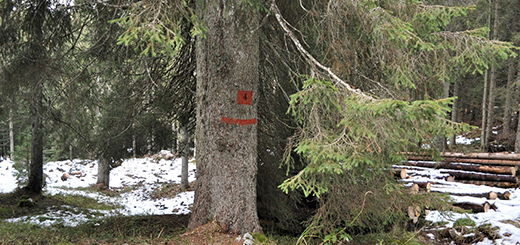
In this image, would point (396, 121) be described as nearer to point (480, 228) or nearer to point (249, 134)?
point (249, 134)

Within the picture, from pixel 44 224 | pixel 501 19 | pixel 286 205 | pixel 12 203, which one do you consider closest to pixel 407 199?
pixel 286 205

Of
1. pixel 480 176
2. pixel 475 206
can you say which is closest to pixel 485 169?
pixel 480 176

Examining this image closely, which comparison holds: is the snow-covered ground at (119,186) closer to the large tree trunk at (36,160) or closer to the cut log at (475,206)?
the large tree trunk at (36,160)

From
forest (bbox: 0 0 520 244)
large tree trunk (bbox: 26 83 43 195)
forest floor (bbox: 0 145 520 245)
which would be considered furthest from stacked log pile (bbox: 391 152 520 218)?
large tree trunk (bbox: 26 83 43 195)

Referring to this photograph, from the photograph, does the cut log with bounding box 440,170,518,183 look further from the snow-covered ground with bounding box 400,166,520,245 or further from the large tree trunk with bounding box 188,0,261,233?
the large tree trunk with bounding box 188,0,261,233

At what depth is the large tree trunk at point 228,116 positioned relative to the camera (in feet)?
15.1

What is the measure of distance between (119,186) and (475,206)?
53.2 feet

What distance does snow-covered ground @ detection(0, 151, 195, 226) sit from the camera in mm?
8594

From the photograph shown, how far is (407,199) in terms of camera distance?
6750mm

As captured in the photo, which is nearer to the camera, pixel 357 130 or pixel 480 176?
pixel 357 130

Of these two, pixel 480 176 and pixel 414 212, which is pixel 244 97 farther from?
pixel 480 176

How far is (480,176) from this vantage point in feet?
29.3

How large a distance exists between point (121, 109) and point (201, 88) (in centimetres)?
330

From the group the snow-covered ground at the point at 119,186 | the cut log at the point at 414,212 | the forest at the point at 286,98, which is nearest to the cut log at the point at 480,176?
the forest at the point at 286,98
